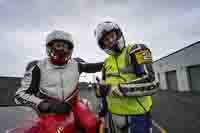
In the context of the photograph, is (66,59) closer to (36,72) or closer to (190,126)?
(36,72)

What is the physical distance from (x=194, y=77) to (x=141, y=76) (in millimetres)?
31796

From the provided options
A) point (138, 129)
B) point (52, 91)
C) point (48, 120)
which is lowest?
point (138, 129)

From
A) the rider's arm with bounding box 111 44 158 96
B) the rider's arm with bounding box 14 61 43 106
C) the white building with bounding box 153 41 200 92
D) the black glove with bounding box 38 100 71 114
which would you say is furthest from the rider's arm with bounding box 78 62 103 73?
the white building with bounding box 153 41 200 92

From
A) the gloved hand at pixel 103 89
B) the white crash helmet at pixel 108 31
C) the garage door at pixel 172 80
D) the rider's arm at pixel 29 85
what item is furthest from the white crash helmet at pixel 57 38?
the garage door at pixel 172 80

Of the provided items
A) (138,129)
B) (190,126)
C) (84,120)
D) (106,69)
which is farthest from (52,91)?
(190,126)

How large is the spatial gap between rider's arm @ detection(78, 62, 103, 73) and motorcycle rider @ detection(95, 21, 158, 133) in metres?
0.37

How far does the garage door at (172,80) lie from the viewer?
39.9 metres

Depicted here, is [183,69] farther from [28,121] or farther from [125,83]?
[28,121]

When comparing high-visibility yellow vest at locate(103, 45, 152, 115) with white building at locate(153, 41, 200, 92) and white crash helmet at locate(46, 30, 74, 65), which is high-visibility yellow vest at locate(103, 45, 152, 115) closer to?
white crash helmet at locate(46, 30, 74, 65)

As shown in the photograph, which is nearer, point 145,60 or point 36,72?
point 145,60

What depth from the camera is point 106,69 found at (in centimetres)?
286

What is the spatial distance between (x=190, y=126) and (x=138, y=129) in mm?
5653

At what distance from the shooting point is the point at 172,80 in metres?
41.8

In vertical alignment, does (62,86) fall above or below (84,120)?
above
